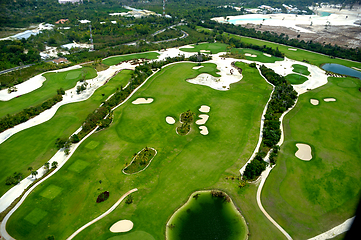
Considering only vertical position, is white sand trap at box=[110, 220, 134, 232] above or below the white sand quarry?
below

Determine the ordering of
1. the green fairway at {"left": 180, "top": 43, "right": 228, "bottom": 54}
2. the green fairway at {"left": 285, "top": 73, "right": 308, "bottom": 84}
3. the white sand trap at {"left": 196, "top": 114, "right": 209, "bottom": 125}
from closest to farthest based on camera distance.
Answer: the white sand trap at {"left": 196, "top": 114, "right": 209, "bottom": 125}, the green fairway at {"left": 285, "top": 73, "right": 308, "bottom": 84}, the green fairway at {"left": 180, "top": 43, "right": 228, "bottom": 54}

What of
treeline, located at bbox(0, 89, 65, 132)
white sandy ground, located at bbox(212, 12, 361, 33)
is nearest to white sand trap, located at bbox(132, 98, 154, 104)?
treeline, located at bbox(0, 89, 65, 132)

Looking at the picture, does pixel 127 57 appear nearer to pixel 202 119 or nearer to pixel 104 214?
pixel 202 119

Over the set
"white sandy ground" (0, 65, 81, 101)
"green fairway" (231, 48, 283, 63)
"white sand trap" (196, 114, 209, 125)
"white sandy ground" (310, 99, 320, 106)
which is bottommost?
"white sandy ground" (0, 65, 81, 101)

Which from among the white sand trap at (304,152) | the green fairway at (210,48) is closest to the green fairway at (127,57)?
the green fairway at (210,48)

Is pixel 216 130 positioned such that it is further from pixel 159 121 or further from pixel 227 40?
pixel 227 40

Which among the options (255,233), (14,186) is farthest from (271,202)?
(14,186)

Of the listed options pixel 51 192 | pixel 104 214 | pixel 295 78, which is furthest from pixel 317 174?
pixel 295 78

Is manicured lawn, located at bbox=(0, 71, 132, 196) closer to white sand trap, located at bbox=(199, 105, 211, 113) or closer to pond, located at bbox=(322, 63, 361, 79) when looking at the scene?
white sand trap, located at bbox=(199, 105, 211, 113)
